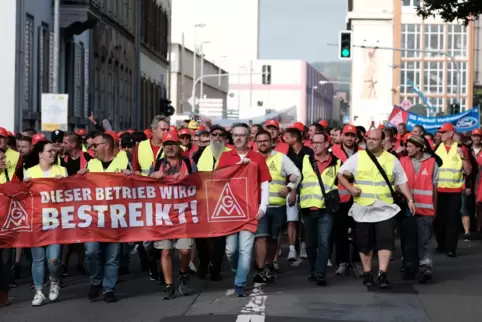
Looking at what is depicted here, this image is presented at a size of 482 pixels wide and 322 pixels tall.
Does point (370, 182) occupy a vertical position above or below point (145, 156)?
below

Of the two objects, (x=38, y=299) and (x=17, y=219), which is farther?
(x=17, y=219)

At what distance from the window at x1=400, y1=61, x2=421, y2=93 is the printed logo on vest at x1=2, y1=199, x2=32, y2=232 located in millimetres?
127998

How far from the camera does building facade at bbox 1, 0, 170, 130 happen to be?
3231 cm

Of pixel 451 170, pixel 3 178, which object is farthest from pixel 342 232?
pixel 3 178

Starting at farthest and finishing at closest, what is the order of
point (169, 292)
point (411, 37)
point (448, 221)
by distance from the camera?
1. point (411, 37)
2. point (448, 221)
3. point (169, 292)

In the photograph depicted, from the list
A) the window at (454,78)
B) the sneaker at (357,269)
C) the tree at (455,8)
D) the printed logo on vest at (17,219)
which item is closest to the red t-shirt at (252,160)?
the printed logo on vest at (17,219)

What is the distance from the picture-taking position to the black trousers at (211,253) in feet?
49.2

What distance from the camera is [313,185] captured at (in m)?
15.3

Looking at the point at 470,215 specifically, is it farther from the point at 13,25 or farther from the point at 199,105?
the point at 199,105

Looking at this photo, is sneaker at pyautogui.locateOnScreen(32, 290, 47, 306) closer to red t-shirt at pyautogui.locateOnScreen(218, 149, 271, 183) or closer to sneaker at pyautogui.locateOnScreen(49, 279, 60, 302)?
sneaker at pyautogui.locateOnScreen(49, 279, 60, 302)

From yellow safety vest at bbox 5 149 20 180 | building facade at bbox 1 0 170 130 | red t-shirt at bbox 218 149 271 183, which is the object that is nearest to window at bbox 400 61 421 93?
building facade at bbox 1 0 170 130

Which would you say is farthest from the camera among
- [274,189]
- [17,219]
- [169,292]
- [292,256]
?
[292,256]

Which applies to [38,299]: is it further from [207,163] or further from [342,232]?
[342,232]

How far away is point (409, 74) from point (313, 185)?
12691cm
